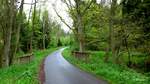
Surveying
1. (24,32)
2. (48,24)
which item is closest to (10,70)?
(24,32)

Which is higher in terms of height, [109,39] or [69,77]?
[109,39]

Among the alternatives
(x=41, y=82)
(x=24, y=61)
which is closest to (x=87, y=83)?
(x=41, y=82)

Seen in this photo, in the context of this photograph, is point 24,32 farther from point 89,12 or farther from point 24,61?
point 24,61

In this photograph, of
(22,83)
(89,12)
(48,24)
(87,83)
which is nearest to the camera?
(22,83)

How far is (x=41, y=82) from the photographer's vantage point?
49.5ft

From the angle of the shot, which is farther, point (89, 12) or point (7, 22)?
point (89, 12)

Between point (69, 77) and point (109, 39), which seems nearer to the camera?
point (69, 77)

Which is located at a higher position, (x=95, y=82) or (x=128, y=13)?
(x=128, y=13)

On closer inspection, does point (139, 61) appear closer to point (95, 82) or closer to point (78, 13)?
point (78, 13)

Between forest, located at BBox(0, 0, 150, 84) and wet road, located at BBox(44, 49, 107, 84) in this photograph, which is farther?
forest, located at BBox(0, 0, 150, 84)

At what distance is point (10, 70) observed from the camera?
63.9 feet

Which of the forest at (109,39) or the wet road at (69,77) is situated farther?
the forest at (109,39)

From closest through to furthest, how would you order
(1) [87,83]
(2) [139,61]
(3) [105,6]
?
(1) [87,83], (3) [105,6], (2) [139,61]

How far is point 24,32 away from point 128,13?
1117 inches
